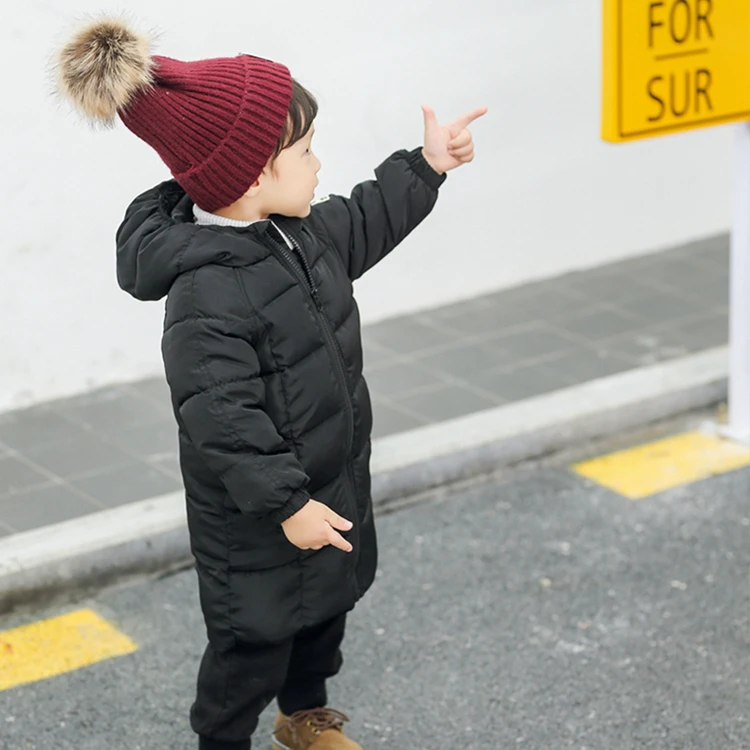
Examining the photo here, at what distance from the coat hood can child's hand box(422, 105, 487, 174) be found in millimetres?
467

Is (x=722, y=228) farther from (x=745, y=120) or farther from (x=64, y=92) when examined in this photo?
(x=64, y=92)

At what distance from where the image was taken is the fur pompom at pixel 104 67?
8.79 feet

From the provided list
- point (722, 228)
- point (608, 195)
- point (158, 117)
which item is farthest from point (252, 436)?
point (722, 228)

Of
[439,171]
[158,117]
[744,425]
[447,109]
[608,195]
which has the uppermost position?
[158,117]

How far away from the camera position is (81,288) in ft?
17.1

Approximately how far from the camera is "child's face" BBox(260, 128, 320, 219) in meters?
2.84

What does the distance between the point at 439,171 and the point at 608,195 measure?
11.1 feet

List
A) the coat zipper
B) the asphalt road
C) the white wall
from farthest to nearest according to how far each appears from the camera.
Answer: the white wall
the asphalt road
the coat zipper

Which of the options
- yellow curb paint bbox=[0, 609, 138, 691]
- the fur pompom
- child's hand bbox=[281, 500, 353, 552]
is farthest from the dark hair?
yellow curb paint bbox=[0, 609, 138, 691]

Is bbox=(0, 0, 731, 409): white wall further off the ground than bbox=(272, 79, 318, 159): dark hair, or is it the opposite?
bbox=(272, 79, 318, 159): dark hair

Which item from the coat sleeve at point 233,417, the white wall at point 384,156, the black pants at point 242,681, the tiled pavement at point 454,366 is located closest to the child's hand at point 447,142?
the coat sleeve at point 233,417

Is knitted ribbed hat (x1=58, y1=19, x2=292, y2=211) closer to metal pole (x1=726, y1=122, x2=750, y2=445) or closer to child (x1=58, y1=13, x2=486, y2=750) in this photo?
child (x1=58, y1=13, x2=486, y2=750)

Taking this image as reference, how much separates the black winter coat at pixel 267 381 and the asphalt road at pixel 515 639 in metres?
0.56

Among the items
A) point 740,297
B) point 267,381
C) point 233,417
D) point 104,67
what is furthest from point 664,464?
point 104,67
